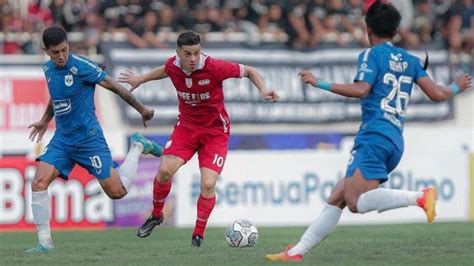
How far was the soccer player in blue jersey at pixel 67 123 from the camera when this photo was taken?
12.7 m

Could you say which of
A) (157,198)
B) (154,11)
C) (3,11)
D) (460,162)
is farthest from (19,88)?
(157,198)

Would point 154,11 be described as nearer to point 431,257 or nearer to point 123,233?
point 123,233

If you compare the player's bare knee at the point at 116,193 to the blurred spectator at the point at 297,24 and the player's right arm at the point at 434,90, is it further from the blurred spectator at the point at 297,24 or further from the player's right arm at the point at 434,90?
the blurred spectator at the point at 297,24

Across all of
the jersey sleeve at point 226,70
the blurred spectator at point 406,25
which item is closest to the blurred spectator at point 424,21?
the blurred spectator at point 406,25

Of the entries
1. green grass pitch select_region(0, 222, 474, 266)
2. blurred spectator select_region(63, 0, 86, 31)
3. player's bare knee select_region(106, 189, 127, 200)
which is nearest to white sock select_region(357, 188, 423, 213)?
green grass pitch select_region(0, 222, 474, 266)

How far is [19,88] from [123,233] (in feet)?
20.5

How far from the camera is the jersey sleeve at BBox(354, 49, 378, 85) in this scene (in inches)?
410

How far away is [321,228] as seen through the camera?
10531 mm

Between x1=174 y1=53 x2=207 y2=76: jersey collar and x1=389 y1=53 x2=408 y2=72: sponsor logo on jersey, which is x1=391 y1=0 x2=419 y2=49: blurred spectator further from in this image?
x1=389 y1=53 x2=408 y2=72: sponsor logo on jersey

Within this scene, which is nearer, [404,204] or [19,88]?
[404,204]

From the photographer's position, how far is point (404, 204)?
404 inches

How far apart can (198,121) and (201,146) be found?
32cm

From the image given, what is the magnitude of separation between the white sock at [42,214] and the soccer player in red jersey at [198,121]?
148cm

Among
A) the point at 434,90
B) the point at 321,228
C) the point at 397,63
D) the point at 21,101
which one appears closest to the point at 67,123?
the point at 321,228
